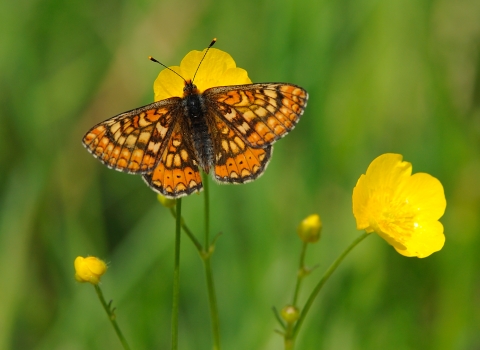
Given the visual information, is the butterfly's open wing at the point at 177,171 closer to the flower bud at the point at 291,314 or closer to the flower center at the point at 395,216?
the flower bud at the point at 291,314

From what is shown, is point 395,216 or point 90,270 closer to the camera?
point 90,270

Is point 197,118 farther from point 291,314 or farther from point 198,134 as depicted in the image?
point 291,314

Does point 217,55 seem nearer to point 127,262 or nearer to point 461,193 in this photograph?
point 127,262

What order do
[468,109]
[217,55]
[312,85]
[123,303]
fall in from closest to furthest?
[217,55] < [123,303] < [312,85] < [468,109]

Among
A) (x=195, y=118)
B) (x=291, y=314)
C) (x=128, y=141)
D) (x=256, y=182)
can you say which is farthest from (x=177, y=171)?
(x=256, y=182)

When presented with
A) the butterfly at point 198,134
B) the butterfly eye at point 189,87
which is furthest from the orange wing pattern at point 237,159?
the butterfly eye at point 189,87

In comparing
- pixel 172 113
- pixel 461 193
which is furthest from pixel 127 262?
pixel 461 193

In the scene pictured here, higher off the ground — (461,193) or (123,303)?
(461,193)
